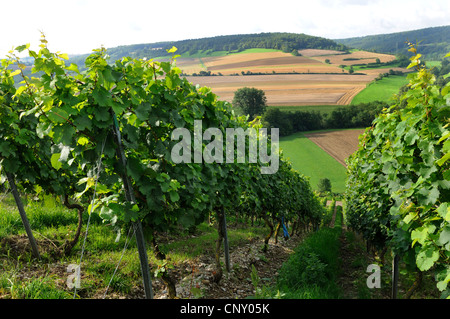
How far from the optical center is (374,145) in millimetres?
5508

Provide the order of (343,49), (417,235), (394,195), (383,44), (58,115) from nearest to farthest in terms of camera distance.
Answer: (58,115) < (417,235) < (394,195) < (343,49) < (383,44)

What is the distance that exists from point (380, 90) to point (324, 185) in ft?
87.7

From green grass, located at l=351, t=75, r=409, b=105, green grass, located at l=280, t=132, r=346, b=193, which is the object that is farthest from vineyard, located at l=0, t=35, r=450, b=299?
green grass, located at l=351, t=75, r=409, b=105

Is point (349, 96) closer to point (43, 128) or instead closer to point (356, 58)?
point (356, 58)

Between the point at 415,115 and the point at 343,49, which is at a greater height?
the point at 343,49

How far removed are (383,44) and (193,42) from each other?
280 feet

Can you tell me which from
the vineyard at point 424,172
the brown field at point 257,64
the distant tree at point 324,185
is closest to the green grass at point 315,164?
the distant tree at point 324,185

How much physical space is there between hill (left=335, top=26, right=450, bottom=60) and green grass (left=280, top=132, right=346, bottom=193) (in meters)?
47.7

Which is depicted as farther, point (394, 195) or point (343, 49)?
point (343, 49)

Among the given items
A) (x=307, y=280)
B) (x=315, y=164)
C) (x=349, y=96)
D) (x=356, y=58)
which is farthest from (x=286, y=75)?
(x=307, y=280)

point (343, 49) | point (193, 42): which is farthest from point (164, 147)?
point (343, 49)

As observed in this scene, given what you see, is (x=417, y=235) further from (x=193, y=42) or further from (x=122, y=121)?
(x=193, y=42)

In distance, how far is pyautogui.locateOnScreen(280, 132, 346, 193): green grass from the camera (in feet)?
114
